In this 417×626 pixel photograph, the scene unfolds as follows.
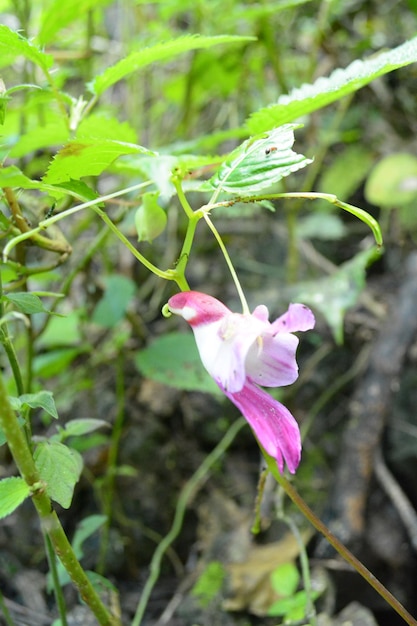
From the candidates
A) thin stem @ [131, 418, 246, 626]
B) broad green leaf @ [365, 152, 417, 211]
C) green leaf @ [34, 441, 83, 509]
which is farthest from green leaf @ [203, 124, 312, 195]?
broad green leaf @ [365, 152, 417, 211]

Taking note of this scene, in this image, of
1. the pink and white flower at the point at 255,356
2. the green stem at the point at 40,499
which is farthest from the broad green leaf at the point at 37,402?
the pink and white flower at the point at 255,356

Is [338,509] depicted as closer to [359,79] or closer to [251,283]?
[251,283]

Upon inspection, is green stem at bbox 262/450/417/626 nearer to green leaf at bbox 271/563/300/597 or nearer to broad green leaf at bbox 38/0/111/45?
green leaf at bbox 271/563/300/597

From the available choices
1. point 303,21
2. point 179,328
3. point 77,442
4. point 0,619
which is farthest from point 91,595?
point 303,21

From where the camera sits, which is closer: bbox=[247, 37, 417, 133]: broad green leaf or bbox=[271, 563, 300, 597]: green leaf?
bbox=[247, 37, 417, 133]: broad green leaf

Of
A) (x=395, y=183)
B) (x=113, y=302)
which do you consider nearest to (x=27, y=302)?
(x=113, y=302)
